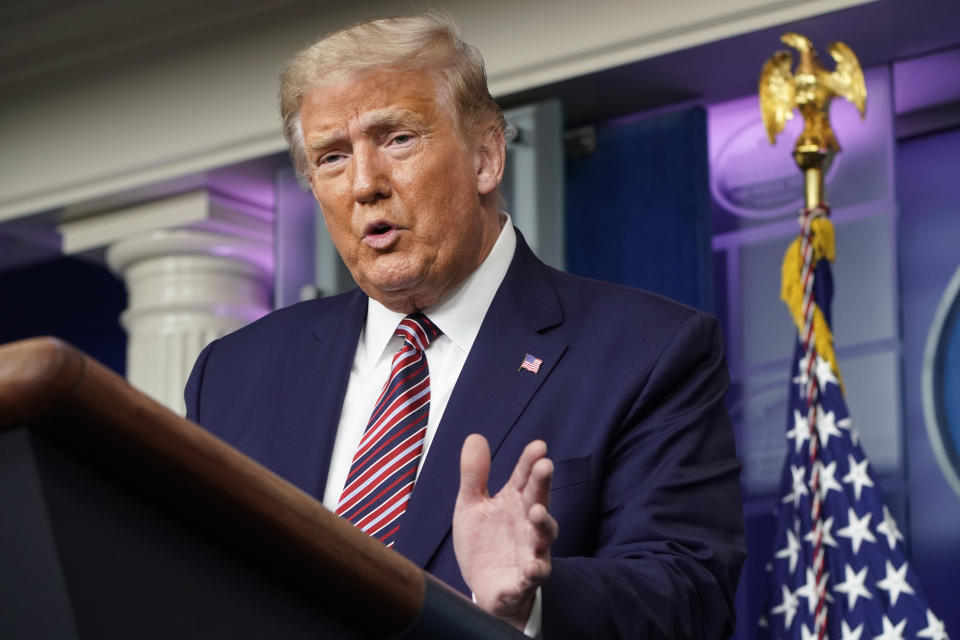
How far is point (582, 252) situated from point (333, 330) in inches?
109

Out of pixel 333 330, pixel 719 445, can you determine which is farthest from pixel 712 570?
pixel 333 330

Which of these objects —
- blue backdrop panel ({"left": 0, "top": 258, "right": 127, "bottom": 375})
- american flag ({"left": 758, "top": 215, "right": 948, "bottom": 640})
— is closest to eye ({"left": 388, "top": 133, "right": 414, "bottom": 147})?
american flag ({"left": 758, "top": 215, "right": 948, "bottom": 640})

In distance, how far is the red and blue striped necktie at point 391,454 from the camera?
5.19 ft

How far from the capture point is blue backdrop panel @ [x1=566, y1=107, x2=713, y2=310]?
4.38 meters

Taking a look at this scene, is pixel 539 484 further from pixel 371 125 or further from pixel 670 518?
pixel 371 125

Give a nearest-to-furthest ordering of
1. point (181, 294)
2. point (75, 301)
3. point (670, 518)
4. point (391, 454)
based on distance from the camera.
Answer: point (670, 518)
point (391, 454)
point (181, 294)
point (75, 301)

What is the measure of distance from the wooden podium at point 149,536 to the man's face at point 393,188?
41.5 inches

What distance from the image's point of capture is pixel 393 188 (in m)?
1.88

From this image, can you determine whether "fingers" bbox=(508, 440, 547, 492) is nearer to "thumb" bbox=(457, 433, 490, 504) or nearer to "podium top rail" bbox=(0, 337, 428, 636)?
"thumb" bbox=(457, 433, 490, 504)

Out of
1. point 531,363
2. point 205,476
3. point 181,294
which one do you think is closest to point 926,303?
point 181,294

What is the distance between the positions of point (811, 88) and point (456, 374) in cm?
233

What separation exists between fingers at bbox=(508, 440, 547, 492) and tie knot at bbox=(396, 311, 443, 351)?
738 millimetres

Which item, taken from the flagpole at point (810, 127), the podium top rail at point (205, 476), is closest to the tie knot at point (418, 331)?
the podium top rail at point (205, 476)

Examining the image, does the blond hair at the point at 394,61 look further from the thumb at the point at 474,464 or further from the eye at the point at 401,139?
the thumb at the point at 474,464
